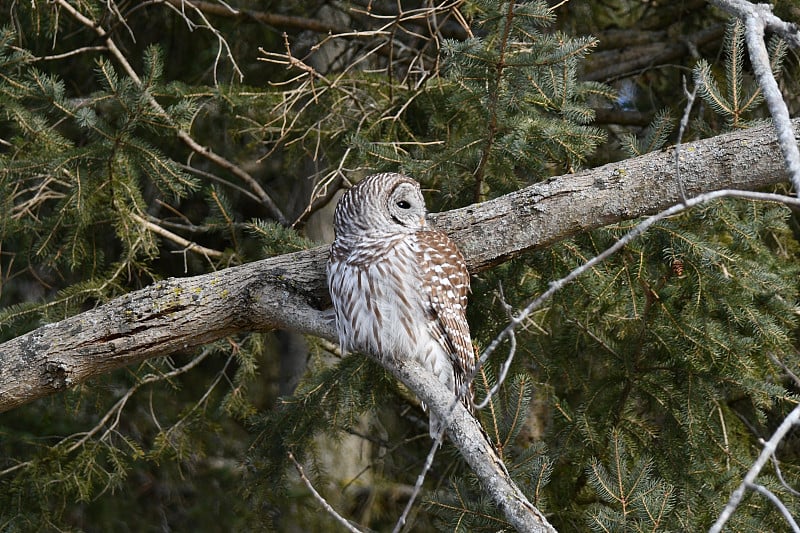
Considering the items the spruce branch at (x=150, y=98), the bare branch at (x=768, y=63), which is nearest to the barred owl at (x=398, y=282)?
the spruce branch at (x=150, y=98)

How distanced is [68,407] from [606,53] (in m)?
3.63

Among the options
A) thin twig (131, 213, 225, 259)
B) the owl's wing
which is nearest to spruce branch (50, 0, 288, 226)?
thin twig (131, 213, 225, 259)

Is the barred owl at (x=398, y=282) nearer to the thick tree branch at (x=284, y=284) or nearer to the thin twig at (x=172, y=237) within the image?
the thick tree branch at (x=284, y=284)

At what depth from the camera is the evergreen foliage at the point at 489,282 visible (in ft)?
12.3

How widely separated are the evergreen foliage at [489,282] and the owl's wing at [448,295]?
0.78ft

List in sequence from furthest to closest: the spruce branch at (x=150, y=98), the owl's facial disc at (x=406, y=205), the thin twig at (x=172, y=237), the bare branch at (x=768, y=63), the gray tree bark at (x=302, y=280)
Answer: the thin twig at (x=172, y=237) < the spruce branch at (x=150, y=98) < the owl's facial disc at (x=406, y=205) < the gray tree bark at (x=302, y=280) < the bare branch at (x=768, y=63)

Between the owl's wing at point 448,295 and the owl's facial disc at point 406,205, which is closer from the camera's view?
the owl's wing at point 448,295

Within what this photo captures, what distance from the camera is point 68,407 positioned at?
459cm

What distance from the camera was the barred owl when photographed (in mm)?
3764

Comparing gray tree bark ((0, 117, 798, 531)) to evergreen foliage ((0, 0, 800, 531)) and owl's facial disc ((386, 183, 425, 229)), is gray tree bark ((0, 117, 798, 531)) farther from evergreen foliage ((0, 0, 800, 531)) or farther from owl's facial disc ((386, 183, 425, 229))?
evergreen foliage ((0, 0, 800, 531))

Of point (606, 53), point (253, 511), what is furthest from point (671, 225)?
point (253, 511)

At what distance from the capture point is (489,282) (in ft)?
14.2

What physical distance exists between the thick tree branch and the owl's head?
5.6 inches

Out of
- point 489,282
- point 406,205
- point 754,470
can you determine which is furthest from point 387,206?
point 754,470
